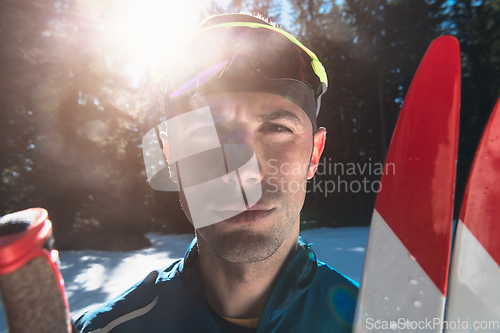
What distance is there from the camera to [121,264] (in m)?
6.18

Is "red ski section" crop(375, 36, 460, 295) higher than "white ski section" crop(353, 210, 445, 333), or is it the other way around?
"red ski section" crop(375, 36, 460, 295)

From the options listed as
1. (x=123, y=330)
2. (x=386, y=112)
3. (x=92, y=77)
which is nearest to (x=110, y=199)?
(x=92, y=77)

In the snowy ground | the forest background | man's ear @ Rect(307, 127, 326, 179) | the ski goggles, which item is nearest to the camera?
the ski goggles

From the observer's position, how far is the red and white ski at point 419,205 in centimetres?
127

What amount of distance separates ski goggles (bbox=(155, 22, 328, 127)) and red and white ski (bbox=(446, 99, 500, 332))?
3.27 feet

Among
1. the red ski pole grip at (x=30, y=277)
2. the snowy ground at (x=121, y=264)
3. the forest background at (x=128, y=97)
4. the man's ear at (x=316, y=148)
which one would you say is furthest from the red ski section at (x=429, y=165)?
the forest background at (x=128, y=97)

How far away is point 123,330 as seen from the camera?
1329 mm

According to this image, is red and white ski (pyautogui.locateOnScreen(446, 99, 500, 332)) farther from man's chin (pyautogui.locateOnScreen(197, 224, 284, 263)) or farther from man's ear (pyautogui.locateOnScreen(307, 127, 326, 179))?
man's chin (pyautogui.locateOnScreen(197, 224, 284, 263))

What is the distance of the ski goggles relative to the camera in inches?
57.4

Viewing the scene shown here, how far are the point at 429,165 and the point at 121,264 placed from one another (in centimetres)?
681

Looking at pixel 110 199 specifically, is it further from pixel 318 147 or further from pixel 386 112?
pixel 386 112

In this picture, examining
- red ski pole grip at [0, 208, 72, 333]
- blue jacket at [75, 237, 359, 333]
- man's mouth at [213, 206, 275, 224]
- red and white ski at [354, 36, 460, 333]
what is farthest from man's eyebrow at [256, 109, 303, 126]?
red ski pole grip at [0, 208, 72, 333]

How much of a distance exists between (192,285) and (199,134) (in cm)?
89

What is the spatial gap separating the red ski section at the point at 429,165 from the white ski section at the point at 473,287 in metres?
0.13
